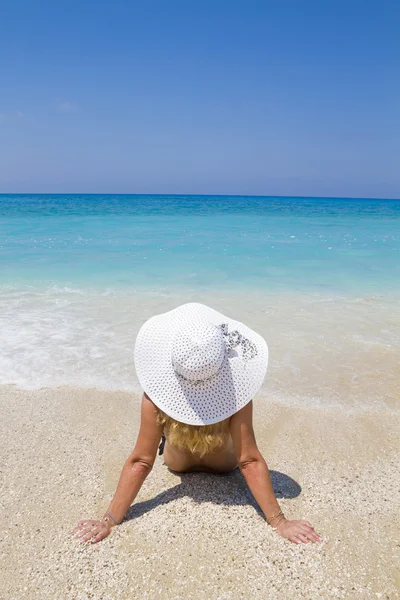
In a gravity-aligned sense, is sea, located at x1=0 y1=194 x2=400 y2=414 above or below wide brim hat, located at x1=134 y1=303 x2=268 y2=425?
below

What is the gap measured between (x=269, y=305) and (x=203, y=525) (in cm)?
474

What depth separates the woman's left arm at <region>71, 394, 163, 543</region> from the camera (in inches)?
85.0

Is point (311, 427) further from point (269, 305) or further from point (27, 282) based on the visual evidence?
point (27, 282)

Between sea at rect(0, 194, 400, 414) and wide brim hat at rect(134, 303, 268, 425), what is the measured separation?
1.89 meters

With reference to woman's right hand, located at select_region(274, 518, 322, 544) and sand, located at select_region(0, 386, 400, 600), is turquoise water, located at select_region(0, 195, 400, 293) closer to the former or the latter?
sand, located at select_region(0, 386, 400, 600)

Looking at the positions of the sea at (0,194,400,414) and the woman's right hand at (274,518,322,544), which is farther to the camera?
the sea at (0,194,400,414)

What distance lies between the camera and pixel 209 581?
194 centimetres

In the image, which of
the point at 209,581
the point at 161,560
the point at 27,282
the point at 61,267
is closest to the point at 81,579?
the point at 161,560

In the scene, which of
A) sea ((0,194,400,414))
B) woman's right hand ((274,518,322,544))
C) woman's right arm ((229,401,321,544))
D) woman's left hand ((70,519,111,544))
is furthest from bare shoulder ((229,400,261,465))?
sea ((0,194,400,414))

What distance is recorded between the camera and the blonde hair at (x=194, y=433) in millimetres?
2125

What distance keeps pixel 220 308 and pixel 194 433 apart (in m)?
4.50

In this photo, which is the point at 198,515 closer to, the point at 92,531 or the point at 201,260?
the point at 92,531

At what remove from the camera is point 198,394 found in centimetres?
201

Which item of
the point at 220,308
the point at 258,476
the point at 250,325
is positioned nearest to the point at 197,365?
the point at 258,476
